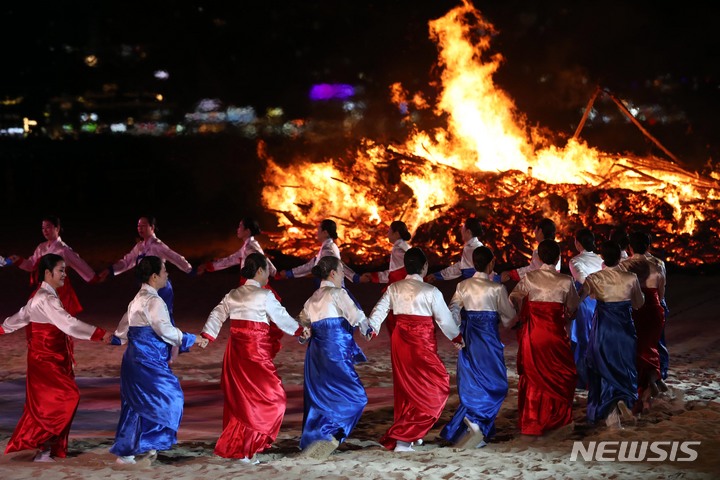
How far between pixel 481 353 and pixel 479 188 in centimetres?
1054

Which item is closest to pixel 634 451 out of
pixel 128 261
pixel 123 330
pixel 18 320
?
pixel 123 330

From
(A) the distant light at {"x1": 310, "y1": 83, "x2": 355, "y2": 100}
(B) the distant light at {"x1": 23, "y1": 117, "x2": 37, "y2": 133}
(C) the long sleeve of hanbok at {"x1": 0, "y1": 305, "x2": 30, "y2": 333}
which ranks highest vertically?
(A) the distant light at {"x1": 310, "y1": 83, "x2": 355, "y2": 100}

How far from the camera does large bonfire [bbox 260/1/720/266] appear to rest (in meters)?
17.1

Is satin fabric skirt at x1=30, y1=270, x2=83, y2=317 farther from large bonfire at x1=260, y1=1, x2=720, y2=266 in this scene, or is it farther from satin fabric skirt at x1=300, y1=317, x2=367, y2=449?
large bonfire at x1=260, y1=1, x2=720, y2=266

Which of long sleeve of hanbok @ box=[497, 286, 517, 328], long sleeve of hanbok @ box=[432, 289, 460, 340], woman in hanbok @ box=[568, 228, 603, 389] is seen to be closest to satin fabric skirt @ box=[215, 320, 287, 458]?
long sleeve of hanbok @ box=[432, 289, 460, 340]

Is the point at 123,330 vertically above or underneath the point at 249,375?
above

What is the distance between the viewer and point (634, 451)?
6.90 metres

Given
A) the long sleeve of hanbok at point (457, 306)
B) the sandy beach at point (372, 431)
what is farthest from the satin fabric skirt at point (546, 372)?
the long sleeve of hanbok at point (457, 306)

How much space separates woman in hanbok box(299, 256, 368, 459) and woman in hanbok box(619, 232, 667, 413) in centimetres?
285

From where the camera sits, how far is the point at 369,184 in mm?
18188

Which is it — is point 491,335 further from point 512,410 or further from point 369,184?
point 369,184

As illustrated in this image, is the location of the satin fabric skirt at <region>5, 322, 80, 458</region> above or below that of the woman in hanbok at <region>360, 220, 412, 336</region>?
below

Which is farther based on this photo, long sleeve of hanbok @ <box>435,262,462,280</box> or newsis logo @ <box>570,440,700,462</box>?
long sleeve of hanbok @ <box>435,262,462,280</box>

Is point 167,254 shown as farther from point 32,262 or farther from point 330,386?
point 330,386
